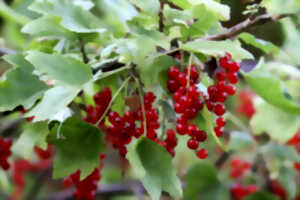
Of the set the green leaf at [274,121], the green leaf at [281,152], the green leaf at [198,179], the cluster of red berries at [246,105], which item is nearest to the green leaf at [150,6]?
the green leaf at [274,121]

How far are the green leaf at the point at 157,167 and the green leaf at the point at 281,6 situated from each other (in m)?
0.37

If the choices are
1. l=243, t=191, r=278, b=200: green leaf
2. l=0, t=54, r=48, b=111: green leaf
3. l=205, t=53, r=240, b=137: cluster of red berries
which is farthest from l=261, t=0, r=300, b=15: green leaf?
l=243, t=191, r=278, b=200: green leaf

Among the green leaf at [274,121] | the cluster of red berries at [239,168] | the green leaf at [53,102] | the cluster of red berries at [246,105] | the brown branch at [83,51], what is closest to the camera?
the green leaf at [53,102]

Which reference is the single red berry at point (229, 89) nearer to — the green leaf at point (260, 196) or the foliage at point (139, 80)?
the foliage at point (139, 80)

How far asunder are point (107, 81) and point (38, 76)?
166mm

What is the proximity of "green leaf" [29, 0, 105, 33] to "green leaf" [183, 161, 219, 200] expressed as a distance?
2.74ft

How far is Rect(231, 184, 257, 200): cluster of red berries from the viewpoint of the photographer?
182 centimetres

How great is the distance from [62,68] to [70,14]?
0.60 ft

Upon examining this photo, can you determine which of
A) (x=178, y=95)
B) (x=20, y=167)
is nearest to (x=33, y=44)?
(x=178, y=95)

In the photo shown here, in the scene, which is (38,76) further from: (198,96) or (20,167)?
(20,167)

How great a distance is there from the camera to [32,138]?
3.09 ft

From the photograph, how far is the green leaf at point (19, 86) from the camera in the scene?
0.90 m

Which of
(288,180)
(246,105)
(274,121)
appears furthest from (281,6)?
(246,105)

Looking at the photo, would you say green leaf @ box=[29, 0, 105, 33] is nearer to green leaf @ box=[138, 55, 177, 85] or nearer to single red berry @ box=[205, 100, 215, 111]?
green leaf @ box=[138, 55, 177, 85]
